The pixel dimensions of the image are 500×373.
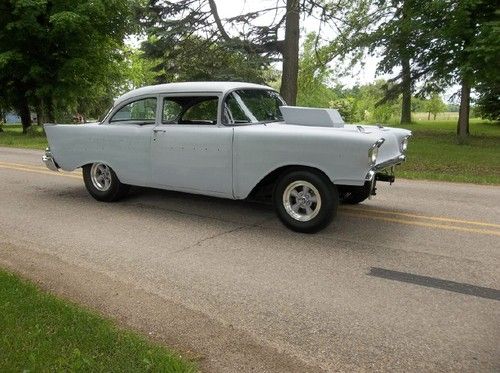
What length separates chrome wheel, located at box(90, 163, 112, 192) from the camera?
7062 mm

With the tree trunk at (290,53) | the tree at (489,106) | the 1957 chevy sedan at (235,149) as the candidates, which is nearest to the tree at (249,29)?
the tree trunk at (290,53)

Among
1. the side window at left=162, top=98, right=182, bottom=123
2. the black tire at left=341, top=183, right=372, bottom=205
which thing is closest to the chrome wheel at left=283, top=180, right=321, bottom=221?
the black tire at left=341, top=183, right=372, bottom=205

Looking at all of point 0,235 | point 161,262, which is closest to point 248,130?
point 161,262

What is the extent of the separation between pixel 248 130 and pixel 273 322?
108 inches

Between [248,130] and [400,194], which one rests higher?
[248,130]

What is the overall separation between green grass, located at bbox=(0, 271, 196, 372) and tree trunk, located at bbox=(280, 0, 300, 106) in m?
13.4

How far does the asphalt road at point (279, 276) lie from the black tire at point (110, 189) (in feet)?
0.55

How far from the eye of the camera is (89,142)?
23.0ft

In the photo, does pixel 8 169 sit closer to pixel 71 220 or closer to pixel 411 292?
pixel 71 220

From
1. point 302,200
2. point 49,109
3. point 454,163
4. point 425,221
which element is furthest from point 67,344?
point 49,109

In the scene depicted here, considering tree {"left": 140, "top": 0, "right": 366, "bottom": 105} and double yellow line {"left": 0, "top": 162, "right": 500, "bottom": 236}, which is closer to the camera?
double yellow line {"left": 0, "top": 162, "right": 500, "bottom": 236}

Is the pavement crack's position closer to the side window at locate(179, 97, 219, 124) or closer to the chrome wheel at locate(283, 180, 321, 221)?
the chrome wheel at locate(283, 180, 321, 221)

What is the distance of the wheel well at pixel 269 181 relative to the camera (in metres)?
5.35

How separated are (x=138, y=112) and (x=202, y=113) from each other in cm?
113
